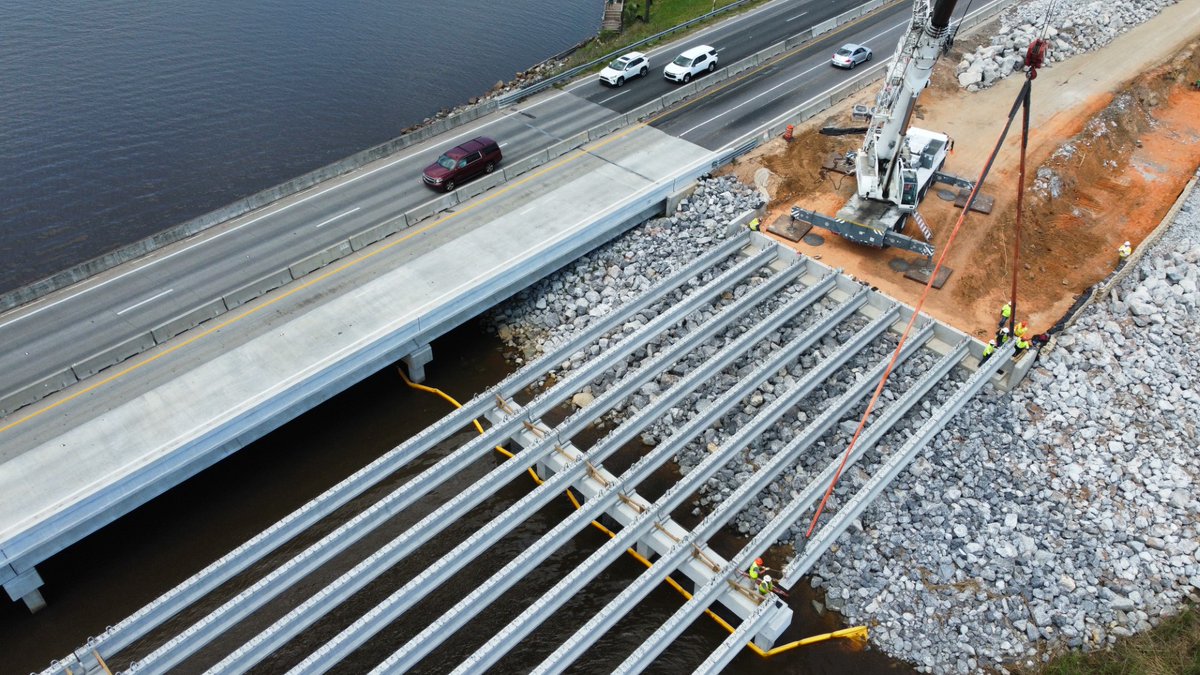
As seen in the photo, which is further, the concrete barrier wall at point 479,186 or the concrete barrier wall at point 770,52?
the concrete barrier wall at point 770,52

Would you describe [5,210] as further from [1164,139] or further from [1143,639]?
[1164,139]

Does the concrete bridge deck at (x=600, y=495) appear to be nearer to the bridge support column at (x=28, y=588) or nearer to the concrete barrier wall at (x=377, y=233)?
the bridge support column at (x=28, y=588)

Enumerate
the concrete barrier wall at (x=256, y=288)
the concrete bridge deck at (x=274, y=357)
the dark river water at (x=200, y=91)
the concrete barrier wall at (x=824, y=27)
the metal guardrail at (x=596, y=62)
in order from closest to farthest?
the concrete bridge deck at (x=274, y=357), the concrete barrier wall at (x=256, y=288), the dark river water at (x=200, y=91), the metal guardrail at (x=596, y=62), the concrete barrier wall at (x=824, y=27)

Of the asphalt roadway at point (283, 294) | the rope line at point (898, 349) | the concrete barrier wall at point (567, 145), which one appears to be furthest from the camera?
the concrete barrier wall at point (567, 145)

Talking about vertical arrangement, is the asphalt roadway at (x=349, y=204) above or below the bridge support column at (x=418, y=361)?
above

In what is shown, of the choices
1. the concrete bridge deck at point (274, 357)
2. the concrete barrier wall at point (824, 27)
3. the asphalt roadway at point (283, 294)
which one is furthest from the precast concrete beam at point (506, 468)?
the concrete barrier wall at point (824, 27)

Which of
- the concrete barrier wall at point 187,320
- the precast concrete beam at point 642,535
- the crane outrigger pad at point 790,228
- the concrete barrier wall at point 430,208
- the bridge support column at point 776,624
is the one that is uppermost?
the concrete barrier wall at point 430,208

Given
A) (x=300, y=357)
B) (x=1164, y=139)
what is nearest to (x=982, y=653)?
(x=300, y=357)
